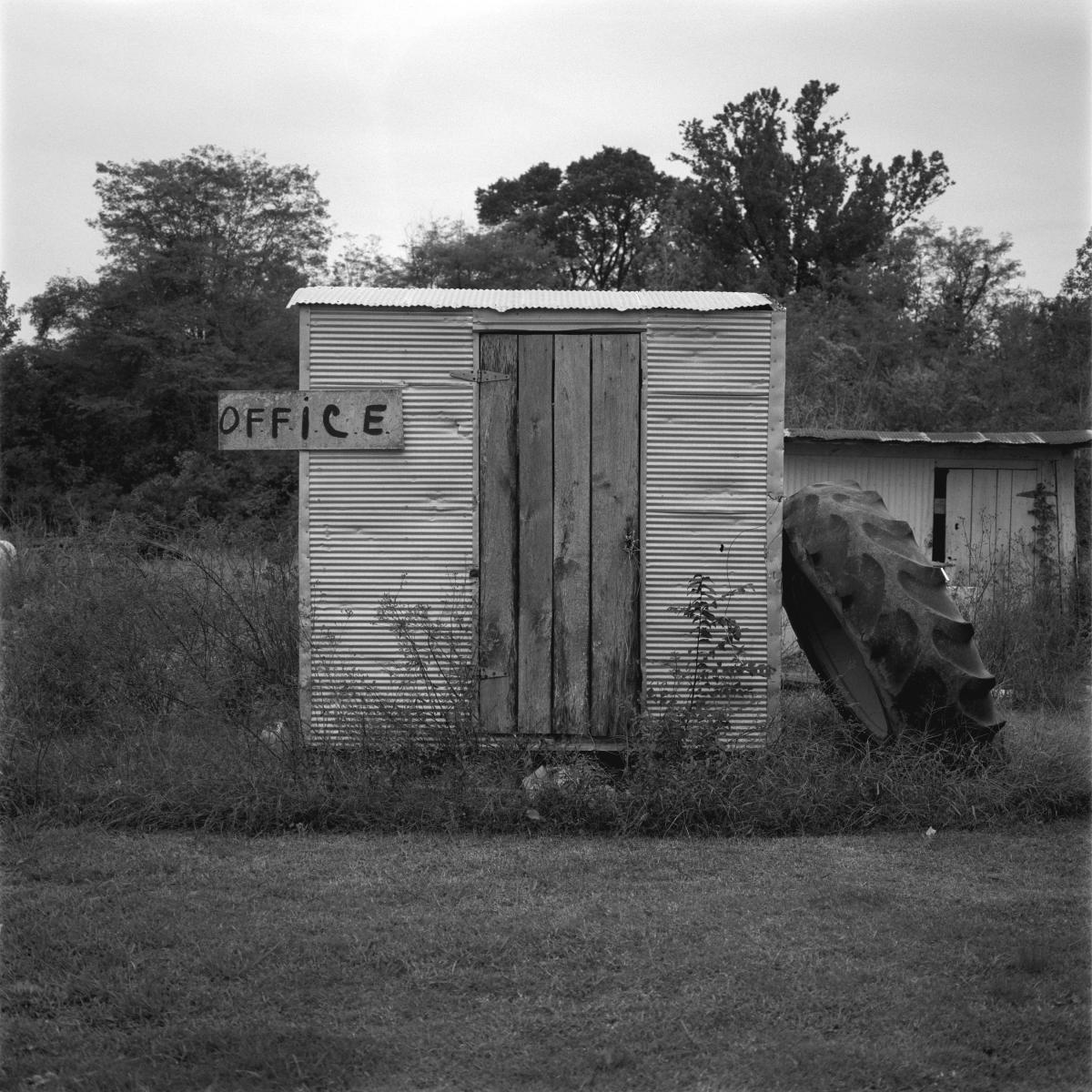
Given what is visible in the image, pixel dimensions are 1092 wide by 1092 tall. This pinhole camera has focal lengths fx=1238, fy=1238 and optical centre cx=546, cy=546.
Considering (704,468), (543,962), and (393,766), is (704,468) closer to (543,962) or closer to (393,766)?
(393,766)

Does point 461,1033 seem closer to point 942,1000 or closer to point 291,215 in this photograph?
point 942,1000

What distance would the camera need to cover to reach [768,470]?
6379 mm

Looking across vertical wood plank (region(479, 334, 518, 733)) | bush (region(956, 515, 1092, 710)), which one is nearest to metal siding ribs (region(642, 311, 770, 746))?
vertical wood plank (region(479, 334, 518, 733))

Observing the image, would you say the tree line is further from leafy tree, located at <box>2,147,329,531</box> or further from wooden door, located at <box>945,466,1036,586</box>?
wooden door, located at <box>945,466,1036,586</box>

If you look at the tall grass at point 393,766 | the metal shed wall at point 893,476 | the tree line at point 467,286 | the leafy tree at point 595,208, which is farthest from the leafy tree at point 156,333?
the tall grass at point 393,766

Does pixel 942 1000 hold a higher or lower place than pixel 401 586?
lower

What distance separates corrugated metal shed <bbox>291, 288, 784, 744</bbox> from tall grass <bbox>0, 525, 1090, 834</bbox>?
262 millimetres

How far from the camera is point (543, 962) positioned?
3990mm

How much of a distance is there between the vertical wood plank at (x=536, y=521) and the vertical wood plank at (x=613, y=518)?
0.22 meters

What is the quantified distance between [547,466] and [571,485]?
16 centimetres

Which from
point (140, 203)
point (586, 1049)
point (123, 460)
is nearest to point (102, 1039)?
point (586, 1049)

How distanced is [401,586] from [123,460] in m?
23.9

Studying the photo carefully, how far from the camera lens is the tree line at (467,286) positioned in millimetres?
24828

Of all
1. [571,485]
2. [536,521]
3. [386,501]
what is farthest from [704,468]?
[386,501]
